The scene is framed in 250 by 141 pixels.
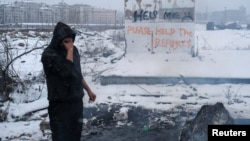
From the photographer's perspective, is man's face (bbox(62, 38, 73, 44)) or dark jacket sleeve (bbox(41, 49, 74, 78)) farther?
man's face (bbox(62, 38, 73, 44))

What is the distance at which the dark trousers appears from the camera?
3.74m

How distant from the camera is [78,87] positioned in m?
3.83

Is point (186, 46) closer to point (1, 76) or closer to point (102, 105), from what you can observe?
point (102, 105)

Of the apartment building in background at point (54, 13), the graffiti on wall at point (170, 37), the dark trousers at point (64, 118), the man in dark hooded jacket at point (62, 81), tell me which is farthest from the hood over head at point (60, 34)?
the graffiti on wall at point (170, 37)

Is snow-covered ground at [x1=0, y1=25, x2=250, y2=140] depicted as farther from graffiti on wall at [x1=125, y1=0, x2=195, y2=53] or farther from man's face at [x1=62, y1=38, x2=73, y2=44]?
man's face at [x1=62, y1=38, x2=73, y2=44]

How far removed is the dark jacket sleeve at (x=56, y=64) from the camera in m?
3.59

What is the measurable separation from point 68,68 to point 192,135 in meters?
1.85

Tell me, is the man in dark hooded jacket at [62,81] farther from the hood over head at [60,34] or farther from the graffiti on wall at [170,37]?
the graffiti on wall at [170,37]

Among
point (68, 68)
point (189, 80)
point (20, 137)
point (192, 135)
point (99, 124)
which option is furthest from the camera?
point (189, 80)

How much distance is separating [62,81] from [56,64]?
Answer: 0.77 ft

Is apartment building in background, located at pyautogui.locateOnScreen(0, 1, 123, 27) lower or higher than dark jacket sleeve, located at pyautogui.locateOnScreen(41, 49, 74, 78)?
higher

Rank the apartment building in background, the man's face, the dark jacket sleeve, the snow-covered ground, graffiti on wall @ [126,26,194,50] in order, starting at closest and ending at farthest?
the dark jacket sleeve < the man's face < the snow-covered ground < the apartment building in background < graffiti on wall @ [126,26,194,50]

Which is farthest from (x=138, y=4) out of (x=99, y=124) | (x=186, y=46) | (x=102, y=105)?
(x=99, y=124)

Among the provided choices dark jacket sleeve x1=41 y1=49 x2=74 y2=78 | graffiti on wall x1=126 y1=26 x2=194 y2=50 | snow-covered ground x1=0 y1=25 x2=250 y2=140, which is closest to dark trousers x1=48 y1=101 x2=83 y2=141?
dark jacket sleeve x1=41 y1=49 x2=74 y2=78
